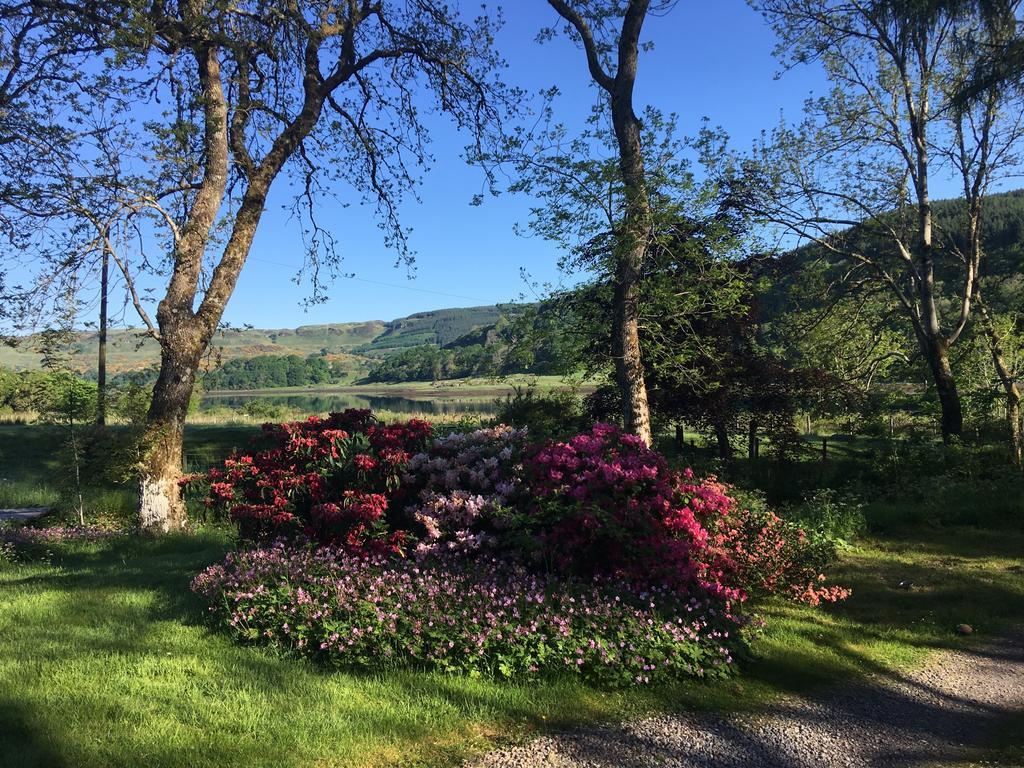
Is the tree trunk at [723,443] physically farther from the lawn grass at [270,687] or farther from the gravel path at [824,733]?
the gravel path at [824,733]

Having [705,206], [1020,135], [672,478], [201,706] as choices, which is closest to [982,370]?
[1020,135]

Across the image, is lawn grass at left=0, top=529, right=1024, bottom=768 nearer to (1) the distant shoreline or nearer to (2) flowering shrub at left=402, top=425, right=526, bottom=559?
(2) flowering shrub at left=402, top=425, right=526, bottom=559

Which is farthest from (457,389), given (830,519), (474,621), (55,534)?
(474,621)

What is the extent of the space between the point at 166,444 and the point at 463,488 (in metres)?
4.90

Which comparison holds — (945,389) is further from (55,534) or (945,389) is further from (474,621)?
(55,534)

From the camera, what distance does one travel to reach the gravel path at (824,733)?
126 inches

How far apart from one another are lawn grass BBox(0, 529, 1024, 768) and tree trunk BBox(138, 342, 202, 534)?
226 centimetres

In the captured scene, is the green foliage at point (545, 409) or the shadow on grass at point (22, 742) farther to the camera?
the green foliage at point (545, 409)

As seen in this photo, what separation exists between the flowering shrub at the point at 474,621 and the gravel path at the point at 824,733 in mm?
571

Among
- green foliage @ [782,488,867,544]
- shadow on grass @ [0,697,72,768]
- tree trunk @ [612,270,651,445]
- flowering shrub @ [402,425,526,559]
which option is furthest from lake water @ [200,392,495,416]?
shadow on grass @ [0,697,72,768]

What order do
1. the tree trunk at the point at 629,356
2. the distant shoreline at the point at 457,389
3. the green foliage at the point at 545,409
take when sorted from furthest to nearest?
the green foliage at the point at 545,409, the distant shoreline at the point at 457,389, the tree trunk at the point at 629,356

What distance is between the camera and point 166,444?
8344 millimetres

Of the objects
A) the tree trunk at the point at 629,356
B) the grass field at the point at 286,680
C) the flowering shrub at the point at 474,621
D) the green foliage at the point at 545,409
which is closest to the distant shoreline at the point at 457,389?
the green foliage at the point at 545,409

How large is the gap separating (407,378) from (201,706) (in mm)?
158348
